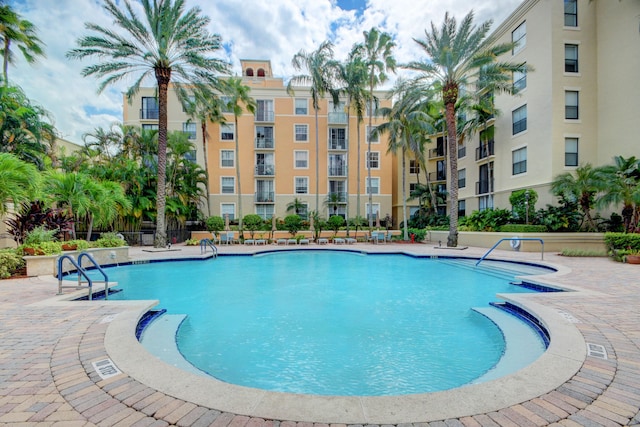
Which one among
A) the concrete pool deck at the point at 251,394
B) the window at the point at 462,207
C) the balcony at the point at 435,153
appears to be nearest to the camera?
the concrete pool deck at the point at 251,394

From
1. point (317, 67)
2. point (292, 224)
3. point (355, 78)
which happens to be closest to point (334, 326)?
point (292, 224)

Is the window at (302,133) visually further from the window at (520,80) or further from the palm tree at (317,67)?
the window at (520,80)

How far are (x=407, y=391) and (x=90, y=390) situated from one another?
3.22 meters

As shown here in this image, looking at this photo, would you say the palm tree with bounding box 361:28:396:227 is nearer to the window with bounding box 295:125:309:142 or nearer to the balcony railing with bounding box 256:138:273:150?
the window with bounding box 295:125:309:142

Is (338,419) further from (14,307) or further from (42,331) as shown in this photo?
(14,307)

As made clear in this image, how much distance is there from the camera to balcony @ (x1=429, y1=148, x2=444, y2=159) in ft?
103

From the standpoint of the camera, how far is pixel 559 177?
1571cm

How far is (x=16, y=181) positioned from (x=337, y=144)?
24975mm

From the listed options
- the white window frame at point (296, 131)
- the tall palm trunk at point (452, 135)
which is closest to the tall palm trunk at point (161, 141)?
the white window frame at point (296, 131)

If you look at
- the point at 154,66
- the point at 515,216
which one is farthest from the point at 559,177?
the point at 154,66

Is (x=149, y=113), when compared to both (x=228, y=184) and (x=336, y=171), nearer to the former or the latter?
(x=228, y=184)

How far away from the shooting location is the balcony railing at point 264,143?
29.7 meters

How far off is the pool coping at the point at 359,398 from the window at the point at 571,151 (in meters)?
18.7

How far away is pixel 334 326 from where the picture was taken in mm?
5828
